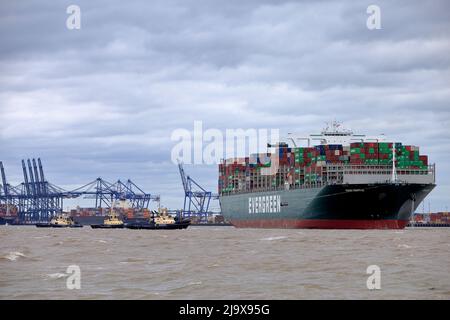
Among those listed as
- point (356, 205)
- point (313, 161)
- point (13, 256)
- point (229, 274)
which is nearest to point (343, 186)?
point (356, 205)

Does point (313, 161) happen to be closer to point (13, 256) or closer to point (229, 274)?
point (13, 256)

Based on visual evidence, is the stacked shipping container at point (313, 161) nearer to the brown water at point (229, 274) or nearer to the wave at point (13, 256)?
the brown water at point (229, 274)

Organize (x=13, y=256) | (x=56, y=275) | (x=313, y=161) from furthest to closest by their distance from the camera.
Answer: (x=313, y=161) → (x=13, y=256) → (x=56, y=275)

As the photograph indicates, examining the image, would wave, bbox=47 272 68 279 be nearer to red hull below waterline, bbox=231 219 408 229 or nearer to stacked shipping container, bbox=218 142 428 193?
red hull below waterline, bbox=231 219 408 229

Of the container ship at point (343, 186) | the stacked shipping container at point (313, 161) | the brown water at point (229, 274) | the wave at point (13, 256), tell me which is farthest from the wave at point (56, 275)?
the stacked shipping container at point (313, 161)

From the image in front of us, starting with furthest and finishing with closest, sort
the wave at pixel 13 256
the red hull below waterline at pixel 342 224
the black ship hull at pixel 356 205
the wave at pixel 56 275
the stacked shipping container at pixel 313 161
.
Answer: the stacked shipping container at pixel 313 161, the red hull below waterline at pixel 342 224, the black ship hull at pixel 356 205, the wave at pixel 13 256, the wave at pixel 56 275

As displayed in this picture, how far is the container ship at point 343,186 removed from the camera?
328ft

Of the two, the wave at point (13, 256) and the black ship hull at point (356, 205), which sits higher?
the black ship hull at point (356, 205)

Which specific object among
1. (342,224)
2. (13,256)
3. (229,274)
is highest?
(342,224)

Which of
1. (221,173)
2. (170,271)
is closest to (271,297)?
(170,271)

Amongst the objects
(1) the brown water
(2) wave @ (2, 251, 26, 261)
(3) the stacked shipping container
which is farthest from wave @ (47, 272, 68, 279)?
(3) the stacked shipping container

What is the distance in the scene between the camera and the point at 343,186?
100 m
